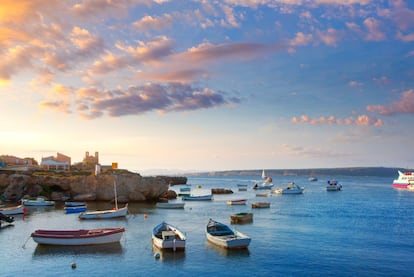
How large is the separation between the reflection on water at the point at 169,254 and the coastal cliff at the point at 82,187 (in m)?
58.6

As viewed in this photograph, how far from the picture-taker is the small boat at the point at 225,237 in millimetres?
44656

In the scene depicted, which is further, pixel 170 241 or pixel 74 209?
pixel 74 209

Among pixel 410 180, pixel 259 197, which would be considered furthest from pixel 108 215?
pixel 410 180

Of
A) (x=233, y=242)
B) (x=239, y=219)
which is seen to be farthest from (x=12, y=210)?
(x=233, y=242)

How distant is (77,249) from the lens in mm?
46031

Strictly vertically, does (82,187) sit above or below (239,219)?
above

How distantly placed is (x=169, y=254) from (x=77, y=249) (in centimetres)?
1202

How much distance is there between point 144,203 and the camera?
327ft

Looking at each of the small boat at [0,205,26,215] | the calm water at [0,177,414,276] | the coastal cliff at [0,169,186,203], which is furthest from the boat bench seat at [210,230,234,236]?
the coastal cliff at [0,169,186,203]

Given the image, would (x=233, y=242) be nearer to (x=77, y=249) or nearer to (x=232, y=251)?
(x=232, y=251)

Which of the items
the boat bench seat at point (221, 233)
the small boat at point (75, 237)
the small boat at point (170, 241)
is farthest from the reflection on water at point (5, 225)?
the boat bench seat at point (221, 233)

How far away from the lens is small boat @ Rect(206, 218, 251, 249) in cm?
4466

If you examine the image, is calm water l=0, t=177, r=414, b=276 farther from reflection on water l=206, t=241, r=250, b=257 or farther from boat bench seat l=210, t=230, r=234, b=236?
boat bench seat l=210, t=230, r=234, b=236

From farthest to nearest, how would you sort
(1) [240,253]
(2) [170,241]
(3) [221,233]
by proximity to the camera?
1. (3) [221,233]
2. (2) [170,241]
3. (1) [240,253]
